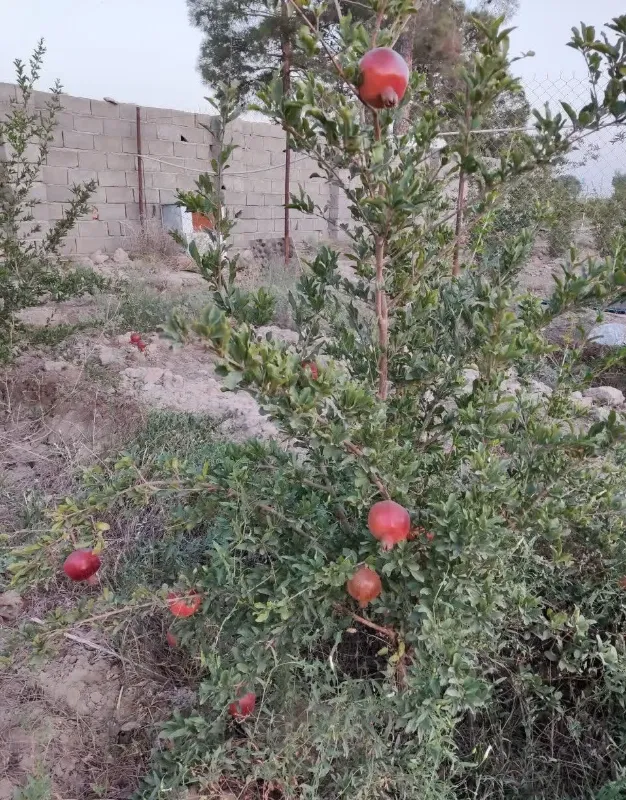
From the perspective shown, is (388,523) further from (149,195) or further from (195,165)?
(195,165)

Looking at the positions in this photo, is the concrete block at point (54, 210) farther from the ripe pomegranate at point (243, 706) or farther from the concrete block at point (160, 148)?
the ripe pomegranate at point (243, 706)

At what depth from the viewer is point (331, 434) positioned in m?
1.19

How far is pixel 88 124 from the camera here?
751 centimetres

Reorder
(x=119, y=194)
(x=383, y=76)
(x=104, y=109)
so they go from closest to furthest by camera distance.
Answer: (x=383, y=76) < (x=104, y=109) < (x=119, y=194)

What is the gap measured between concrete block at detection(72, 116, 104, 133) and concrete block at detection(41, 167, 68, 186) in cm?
55

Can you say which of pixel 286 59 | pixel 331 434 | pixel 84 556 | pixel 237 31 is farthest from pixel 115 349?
pixel 237 31

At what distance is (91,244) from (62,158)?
1005 mm

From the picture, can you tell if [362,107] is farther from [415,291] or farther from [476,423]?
[476,423]

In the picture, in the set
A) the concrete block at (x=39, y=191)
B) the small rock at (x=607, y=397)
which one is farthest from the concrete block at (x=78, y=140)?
the small rock at (x=607, y=397)

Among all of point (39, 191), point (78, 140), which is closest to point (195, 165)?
point (78, 140)

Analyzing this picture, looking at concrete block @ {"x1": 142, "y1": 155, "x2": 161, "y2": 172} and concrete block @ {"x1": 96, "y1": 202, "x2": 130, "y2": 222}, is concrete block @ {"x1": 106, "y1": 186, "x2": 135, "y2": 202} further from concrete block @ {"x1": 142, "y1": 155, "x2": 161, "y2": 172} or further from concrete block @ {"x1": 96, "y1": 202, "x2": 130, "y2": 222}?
concrete block @ {"x1": 142, "y1": 155, "x2": 161, "y2": 172}

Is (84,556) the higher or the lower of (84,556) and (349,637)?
the higher

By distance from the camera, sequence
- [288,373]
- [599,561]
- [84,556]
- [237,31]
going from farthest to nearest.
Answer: [237,31] → [599,561] → [84,556] → [288,373]

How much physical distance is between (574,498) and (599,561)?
9.6 inches
